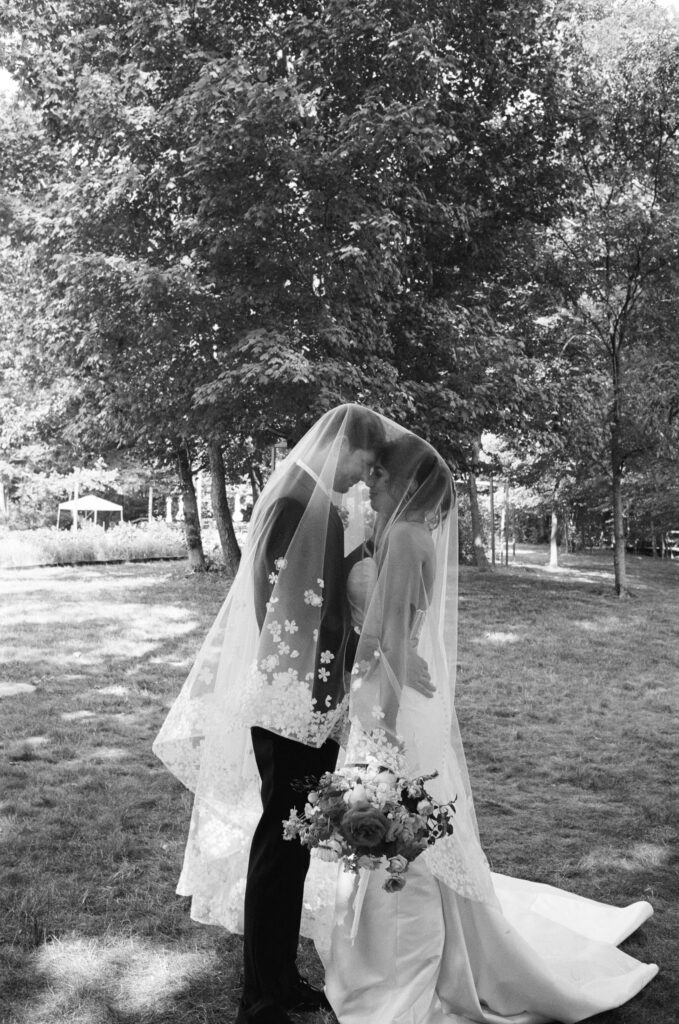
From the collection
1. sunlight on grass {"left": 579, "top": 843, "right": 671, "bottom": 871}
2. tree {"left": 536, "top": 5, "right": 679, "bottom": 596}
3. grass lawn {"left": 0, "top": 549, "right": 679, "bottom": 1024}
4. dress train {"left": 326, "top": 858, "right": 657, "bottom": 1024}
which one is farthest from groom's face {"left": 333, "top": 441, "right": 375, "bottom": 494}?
tree {"left": 536, "top": 5, "right": 679, "bottom": 596}

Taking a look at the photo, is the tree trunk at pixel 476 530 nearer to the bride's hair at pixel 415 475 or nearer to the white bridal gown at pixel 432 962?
the bride's hair at pixel 415 475

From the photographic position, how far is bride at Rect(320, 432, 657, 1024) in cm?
318

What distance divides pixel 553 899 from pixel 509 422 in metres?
13.1

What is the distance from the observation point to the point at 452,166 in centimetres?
1571

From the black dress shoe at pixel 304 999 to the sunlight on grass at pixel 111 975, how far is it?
1.51ft

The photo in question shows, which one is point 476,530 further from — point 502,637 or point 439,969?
point 439,969

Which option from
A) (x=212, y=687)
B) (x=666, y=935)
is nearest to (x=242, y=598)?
(x=212, y=687)

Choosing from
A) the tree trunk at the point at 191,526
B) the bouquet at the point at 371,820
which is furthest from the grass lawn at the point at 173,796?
the tree trunk at the point at 191,526

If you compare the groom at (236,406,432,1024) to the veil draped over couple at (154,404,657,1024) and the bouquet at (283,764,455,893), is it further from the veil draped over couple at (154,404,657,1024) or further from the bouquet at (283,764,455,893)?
the bouquet at (283,764,455,893)

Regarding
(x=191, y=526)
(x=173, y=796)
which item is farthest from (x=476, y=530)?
(x=173, y=796)

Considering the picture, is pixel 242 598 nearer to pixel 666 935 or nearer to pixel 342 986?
pixel 342 986

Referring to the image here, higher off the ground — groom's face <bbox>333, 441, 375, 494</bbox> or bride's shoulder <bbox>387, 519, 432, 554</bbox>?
groom's face <bbox>333, 441, 375, 494</bbox>

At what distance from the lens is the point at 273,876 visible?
3139 millimetres

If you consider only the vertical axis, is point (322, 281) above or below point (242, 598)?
above
